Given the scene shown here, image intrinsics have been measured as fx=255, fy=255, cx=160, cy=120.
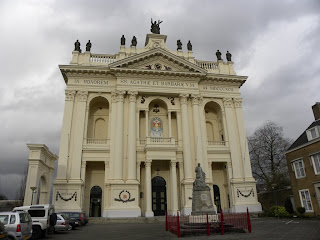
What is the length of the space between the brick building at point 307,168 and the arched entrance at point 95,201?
21.0m

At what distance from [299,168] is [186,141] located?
12030 mm

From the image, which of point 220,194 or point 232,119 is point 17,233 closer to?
point 220,194

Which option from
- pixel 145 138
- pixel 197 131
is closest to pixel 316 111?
pixel 197 131

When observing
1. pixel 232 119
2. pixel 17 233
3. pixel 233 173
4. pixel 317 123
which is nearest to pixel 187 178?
pixel 233 173

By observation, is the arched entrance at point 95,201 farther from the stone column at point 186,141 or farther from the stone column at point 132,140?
the stone column at point 186,141

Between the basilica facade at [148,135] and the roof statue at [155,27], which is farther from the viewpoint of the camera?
the roof statue at [155,27]

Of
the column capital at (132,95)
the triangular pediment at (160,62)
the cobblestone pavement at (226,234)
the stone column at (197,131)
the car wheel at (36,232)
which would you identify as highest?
the triangular pediment at (160,62)

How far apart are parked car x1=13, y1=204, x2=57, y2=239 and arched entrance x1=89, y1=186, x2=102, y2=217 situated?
42.2 ft

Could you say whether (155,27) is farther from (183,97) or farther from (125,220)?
(125,220)

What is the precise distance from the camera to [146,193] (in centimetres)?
2633

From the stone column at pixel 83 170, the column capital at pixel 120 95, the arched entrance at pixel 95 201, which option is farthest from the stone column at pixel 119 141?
the arched entrance at pixel 95 201

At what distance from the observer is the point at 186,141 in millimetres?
28656

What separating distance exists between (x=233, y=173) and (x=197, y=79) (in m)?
11.9

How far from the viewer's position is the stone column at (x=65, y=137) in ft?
85.8
